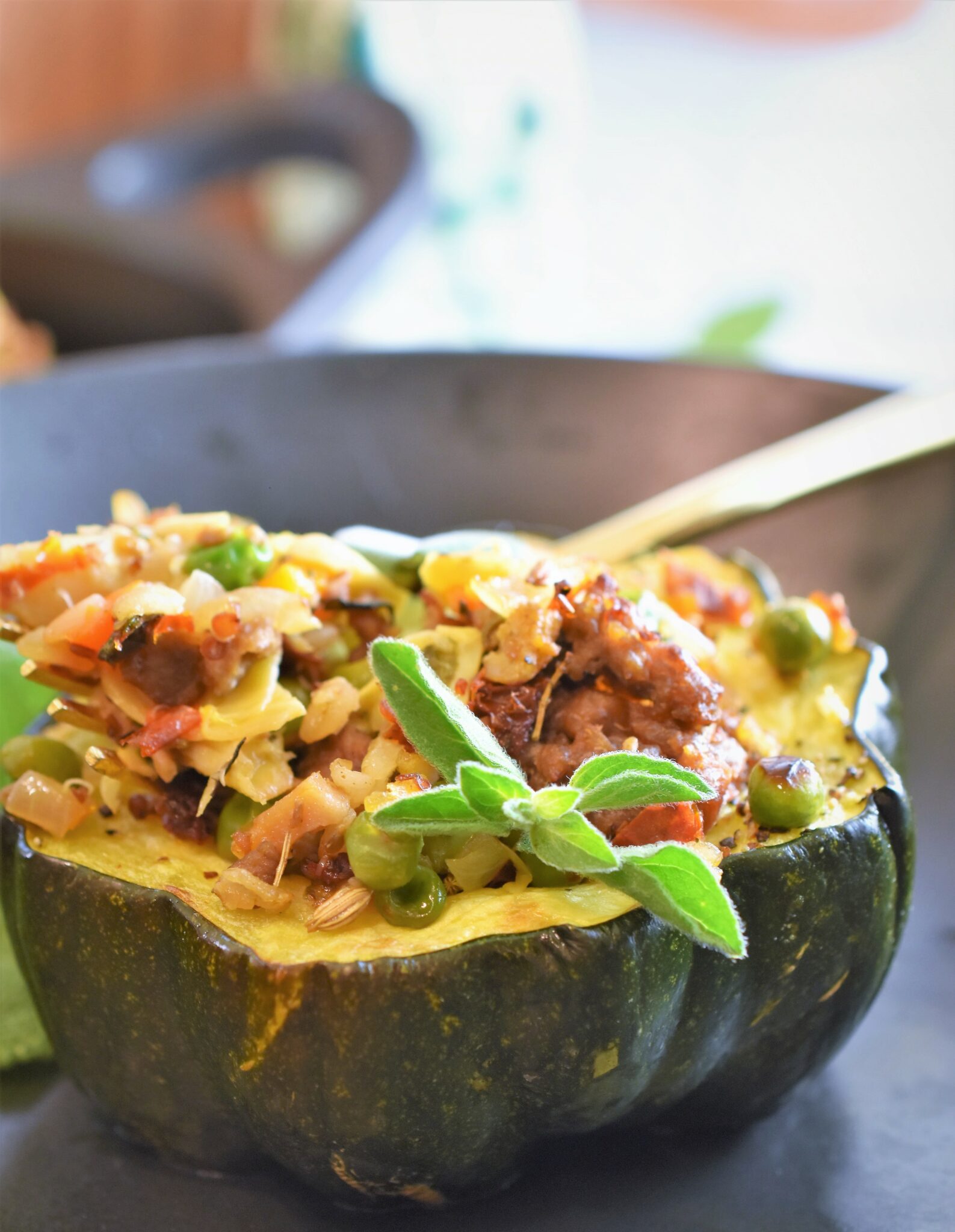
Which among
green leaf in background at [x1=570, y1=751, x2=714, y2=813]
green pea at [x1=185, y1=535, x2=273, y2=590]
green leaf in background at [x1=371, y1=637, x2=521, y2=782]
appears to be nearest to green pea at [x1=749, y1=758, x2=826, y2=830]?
green leaf in background at [x1=570, y1=751, x2=714, y2=813]

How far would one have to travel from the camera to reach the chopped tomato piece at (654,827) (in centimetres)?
140

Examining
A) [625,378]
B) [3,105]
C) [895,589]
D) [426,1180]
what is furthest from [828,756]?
[3,105]

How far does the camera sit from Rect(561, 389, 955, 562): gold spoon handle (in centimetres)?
236

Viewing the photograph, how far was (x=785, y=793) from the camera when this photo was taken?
4.82ft

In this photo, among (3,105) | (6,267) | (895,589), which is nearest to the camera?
(895,589)

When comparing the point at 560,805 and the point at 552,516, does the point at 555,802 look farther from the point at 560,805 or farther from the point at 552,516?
the point at 552,516

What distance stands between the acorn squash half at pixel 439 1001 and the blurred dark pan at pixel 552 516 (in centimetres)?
8

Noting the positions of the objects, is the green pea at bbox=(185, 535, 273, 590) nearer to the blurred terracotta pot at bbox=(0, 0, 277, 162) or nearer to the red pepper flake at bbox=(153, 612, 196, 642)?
the red pepper flake at bbox=(153, 612, 196, 642)

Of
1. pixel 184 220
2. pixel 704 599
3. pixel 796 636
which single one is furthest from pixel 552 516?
pixel 184 220

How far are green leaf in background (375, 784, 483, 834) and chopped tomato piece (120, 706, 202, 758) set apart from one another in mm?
365

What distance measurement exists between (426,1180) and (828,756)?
2.52 ft

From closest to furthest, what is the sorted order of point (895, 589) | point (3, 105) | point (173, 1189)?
point (173, 1189), point (895, 589), point (3, 105)

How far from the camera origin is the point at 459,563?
1688 millimetres

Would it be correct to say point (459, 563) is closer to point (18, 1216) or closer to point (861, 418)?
point (18, 1216)
